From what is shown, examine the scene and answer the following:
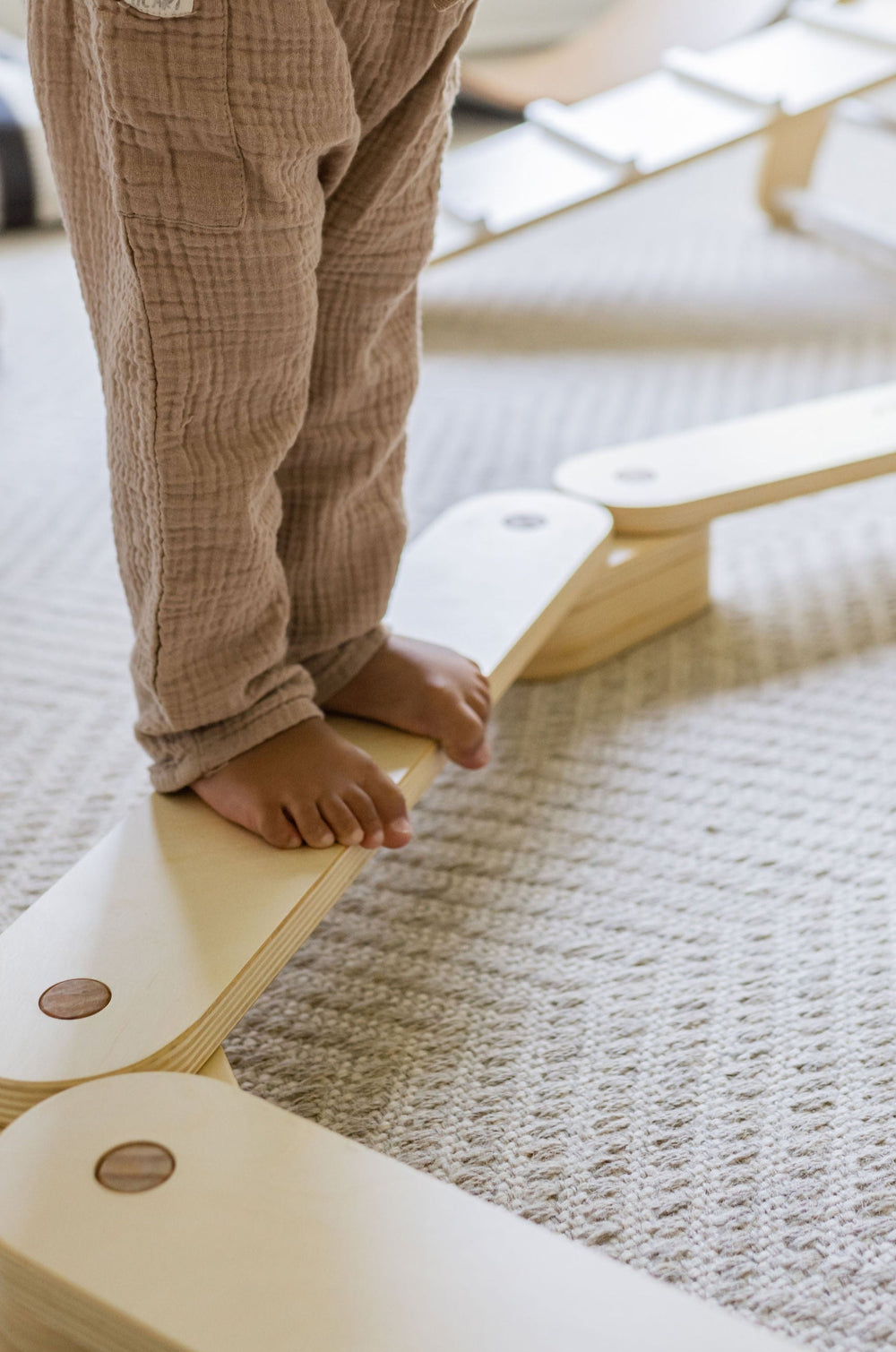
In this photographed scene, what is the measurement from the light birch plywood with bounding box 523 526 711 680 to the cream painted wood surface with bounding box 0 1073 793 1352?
487 millimetres

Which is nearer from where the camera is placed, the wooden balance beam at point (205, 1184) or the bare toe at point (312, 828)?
the wooden balance beam at point (205, 1184)

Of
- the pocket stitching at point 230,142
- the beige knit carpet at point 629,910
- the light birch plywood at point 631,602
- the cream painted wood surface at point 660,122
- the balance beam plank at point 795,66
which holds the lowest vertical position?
the beige knit carpet at point 629,910

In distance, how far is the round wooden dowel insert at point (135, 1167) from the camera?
47 cm

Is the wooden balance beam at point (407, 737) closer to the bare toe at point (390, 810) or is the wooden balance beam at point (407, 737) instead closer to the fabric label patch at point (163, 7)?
the bare toe at point (390, 810)

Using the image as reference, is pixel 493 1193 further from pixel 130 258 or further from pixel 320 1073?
pixel 130 258

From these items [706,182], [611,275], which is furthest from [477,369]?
[706,182]

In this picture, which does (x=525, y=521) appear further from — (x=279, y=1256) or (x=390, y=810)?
(x=279, y=1256)

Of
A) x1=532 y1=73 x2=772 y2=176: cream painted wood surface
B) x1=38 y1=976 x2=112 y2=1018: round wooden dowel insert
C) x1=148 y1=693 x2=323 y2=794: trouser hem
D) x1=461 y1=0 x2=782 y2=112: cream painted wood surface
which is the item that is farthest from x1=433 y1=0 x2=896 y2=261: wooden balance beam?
x1=38 y1=976 x2=112 y2=1018: round wooden dowel insert

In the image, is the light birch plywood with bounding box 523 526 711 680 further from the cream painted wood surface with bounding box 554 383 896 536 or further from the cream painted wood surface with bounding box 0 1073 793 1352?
the cream painted wood surface with bounding box 0 1073 793 1352

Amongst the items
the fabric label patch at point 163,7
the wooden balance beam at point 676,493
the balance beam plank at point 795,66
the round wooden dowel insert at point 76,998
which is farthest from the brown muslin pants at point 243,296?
the balance beam plank at point 795,66

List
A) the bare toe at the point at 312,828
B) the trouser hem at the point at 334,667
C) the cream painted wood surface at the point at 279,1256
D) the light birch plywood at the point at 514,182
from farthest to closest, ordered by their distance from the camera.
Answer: the light birch plywood at the point at 514,182 → the trouser hem at the point at 334,667 → the bare toe at the point at 312,828 → the cream painted wood surface at the point at 279,1256

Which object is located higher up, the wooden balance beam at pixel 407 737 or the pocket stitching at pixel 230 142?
the pocket stitching at pixel 230 142

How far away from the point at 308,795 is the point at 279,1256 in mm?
241

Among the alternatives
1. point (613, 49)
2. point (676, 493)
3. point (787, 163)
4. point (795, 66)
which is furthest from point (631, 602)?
point (613, 49)
